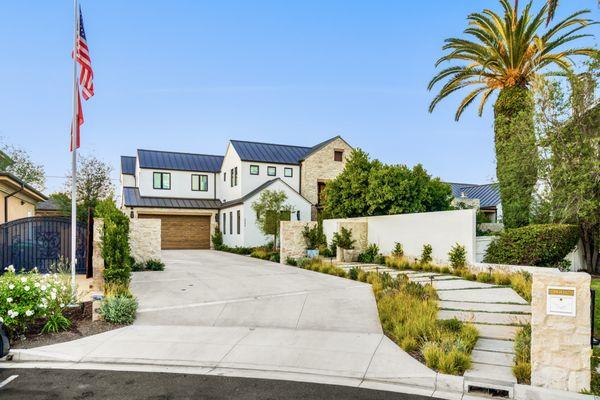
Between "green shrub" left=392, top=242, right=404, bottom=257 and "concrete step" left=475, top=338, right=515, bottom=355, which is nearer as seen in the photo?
"concrete step" left=475, top=338, right=515, bottom=355

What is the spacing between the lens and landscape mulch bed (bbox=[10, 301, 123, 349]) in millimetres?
7439

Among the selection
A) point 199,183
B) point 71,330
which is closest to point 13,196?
point 71,330

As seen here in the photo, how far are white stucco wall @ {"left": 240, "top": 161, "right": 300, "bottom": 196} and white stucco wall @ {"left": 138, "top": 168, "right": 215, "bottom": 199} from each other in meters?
5.77

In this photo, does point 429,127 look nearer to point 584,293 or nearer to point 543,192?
point 543,192

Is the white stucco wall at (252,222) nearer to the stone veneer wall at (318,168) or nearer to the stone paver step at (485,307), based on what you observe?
the stone veneer wall at (318,168)

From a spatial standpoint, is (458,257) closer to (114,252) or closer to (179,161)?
(114,252)

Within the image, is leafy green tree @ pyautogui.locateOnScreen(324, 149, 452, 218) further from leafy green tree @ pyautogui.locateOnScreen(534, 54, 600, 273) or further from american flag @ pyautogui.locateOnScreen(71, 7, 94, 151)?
american flag @ pyautogui.locateOnScreen(71, 7, 94, 151)

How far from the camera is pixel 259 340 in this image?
757 centimetres

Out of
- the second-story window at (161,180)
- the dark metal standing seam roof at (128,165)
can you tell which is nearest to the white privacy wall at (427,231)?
the second-story window at (161,180)

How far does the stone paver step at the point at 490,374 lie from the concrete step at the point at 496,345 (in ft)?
2.23

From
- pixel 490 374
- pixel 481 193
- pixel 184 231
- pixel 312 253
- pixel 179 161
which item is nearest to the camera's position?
pixel 490 374

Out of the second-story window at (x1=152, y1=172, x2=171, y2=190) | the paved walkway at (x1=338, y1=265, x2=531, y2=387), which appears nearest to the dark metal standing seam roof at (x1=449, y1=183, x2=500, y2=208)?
the second-story window at (x1=152, y1=172, x2=171, y2=190)

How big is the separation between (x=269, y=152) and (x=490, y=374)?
28974mm

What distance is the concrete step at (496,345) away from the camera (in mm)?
6569
